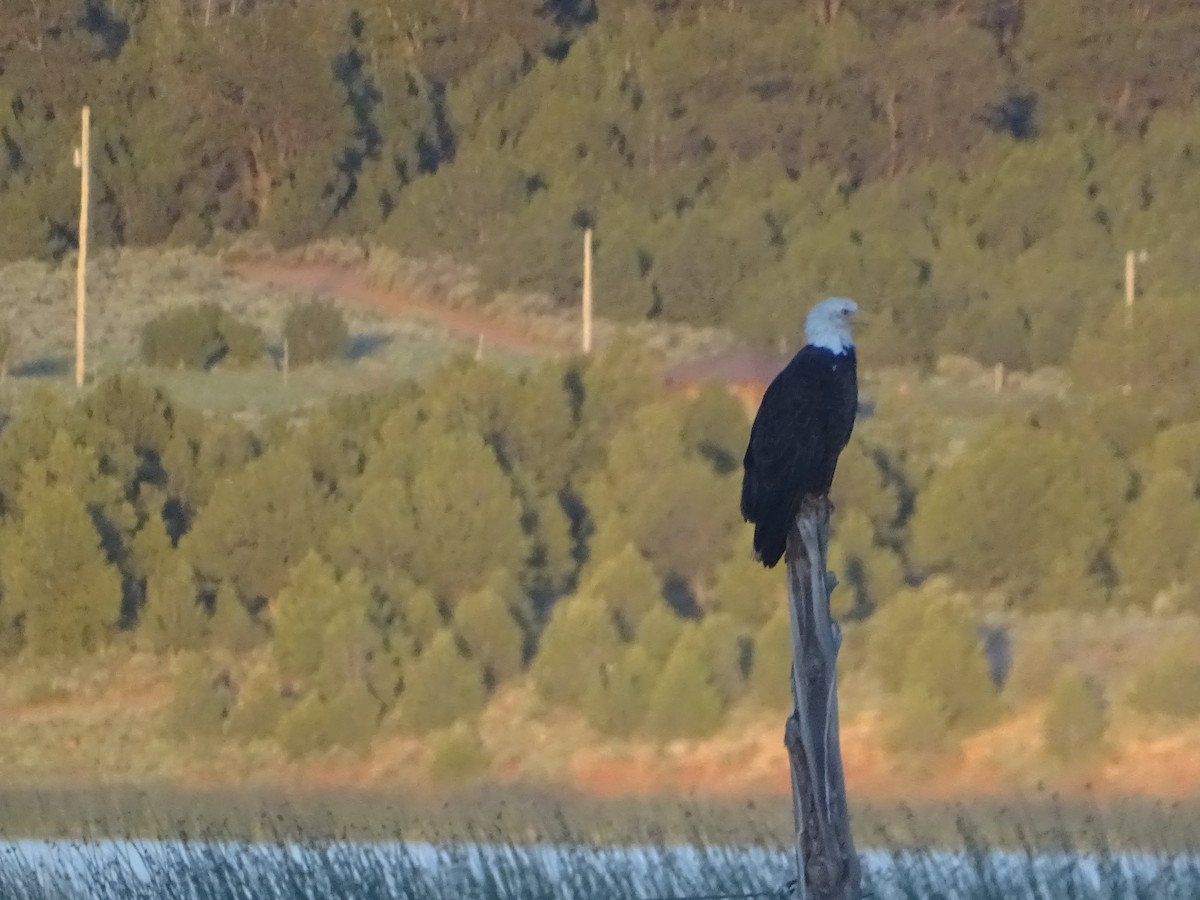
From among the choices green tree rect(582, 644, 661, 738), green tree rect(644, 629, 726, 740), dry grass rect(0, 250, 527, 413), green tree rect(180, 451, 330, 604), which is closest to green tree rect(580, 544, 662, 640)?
green tree rect(582, 644, 661, 738)

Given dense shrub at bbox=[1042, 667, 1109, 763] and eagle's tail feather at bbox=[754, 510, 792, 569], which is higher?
eagle's tail feather at bbox=[754, 510, 792, 569]

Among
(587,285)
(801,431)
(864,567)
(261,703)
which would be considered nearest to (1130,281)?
(864,567)

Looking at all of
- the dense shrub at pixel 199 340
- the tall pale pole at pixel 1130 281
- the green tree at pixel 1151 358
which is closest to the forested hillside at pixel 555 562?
the green tree at pixel 1151 358

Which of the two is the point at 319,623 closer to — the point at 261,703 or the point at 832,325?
the point at 261,703

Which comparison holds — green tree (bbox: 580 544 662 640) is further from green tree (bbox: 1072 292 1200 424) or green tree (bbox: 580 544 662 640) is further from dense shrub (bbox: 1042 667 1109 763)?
green tree (bbox: 1072 292 1200 424)

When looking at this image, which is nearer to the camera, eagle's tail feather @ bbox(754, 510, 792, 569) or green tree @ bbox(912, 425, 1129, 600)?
eagle's tail feather @ bbox(754, 510, 792, 569)

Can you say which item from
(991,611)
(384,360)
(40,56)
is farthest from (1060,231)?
(40,56)

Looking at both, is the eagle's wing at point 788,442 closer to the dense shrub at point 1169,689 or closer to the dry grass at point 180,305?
the dense shrub at point 1169,689
